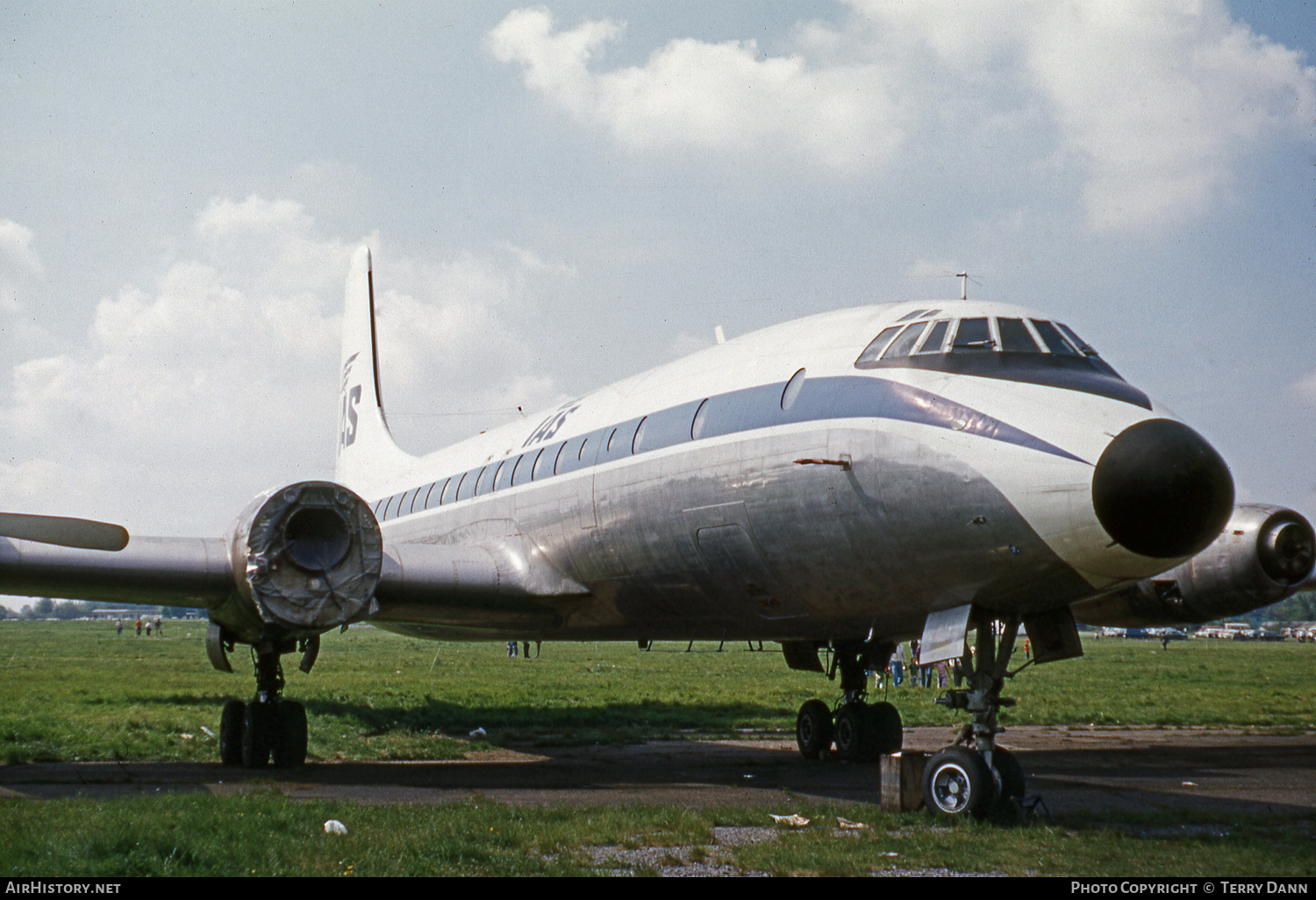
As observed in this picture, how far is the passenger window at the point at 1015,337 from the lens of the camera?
8555 mm

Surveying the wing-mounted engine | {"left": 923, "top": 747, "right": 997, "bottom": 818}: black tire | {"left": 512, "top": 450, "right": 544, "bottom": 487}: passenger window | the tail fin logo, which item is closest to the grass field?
{"left": 923, "top": 747, "right": 997, "bottom": 818}: black tire

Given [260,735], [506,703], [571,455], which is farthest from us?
[506,703]

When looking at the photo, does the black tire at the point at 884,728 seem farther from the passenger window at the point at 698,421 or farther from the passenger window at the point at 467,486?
the passenger window at the point at 467,486

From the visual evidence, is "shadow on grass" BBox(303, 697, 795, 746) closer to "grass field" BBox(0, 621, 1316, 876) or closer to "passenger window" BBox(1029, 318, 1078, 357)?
"grass field" BBox(0, 621, 1316, 876)

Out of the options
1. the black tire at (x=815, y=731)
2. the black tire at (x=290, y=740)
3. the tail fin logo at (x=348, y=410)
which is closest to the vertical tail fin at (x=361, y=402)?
the tail fin logo at (x=348, y=410)

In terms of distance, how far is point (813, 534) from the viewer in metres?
8.98

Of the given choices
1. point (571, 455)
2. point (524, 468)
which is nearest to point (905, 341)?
point (571, 455)

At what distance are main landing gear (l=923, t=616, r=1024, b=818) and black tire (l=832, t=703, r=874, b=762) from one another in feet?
16.4

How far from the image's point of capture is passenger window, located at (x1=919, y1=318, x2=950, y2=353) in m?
8.73

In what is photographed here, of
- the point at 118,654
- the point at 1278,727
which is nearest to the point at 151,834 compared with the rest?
the point at 1278,727

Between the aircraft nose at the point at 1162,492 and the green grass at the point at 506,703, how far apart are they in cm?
974

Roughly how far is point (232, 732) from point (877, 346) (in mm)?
8575

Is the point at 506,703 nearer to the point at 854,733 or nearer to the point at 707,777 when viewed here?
the point at 854,733

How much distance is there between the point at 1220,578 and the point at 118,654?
4511cm
